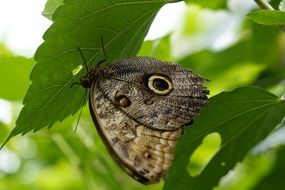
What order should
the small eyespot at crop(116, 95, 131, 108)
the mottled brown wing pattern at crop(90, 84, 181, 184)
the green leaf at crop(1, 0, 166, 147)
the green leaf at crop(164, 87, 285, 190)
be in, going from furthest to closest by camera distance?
the green leaf at crop(164, 87, 285, 190) < the small eyespot at crop(116, 95, 131, 108) < the green leaf at crop(1, 0, 166, 147) < the mottled brown wing pattern at crop(90, 84, 181, 184)

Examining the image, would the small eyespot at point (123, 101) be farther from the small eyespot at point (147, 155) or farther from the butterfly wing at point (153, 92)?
the small eyespot at point (147, 155)

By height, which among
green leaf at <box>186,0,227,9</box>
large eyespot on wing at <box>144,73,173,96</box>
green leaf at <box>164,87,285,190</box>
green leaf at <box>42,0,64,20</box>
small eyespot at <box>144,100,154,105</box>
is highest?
green leaf at <box>42,0,64,20</box>

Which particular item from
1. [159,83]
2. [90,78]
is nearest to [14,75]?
[90,78]

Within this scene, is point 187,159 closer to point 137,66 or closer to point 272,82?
point 137,66

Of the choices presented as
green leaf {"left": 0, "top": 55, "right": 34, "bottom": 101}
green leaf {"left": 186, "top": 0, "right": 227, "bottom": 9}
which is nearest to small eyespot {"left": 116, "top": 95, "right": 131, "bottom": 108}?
green leaf {"left": 0, "top": 55, "right": 34, "bottom": 101}

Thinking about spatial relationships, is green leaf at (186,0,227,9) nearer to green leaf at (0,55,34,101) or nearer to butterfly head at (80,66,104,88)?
green leaf at (0,55,34,101)

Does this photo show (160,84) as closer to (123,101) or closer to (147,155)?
(123,101)

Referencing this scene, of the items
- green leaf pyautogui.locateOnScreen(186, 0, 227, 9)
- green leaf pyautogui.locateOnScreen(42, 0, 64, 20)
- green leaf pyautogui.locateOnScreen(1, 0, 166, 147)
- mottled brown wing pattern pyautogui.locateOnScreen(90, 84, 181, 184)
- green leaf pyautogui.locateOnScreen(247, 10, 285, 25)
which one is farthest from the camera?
green leaf pyautogui.locateOnScreen(186, 0, 227, 9)

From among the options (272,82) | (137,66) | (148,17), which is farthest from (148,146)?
(272,82)
